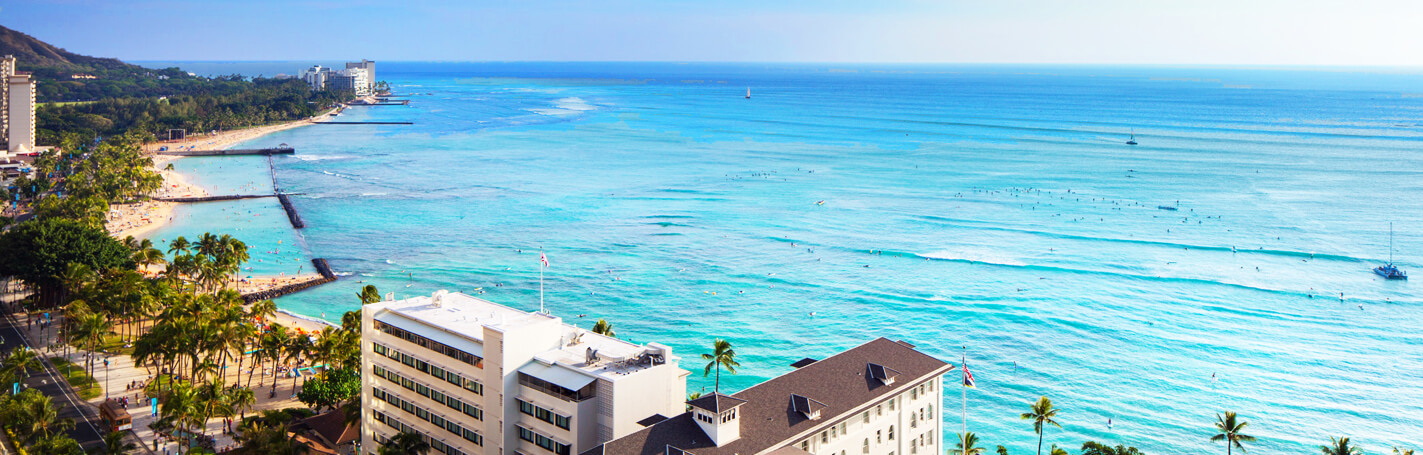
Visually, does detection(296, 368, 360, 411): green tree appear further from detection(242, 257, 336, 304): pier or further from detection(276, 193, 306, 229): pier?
detection(276, 193, 306, 229): pier

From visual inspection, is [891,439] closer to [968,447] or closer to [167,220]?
[968,447]

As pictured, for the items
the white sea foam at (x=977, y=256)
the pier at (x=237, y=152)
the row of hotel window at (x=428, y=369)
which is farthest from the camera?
the pier at (x=237, y=152)

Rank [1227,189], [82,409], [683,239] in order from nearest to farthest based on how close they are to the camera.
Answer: [82,409]
[683,239]
[1227,189]

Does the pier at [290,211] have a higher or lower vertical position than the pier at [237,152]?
lower

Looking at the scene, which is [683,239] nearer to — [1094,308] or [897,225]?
[897,225]

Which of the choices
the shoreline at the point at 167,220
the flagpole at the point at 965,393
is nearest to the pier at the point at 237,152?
the shoreline at the point at 167,220

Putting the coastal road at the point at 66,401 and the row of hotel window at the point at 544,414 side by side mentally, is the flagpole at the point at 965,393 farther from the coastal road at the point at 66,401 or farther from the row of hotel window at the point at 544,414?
the coastal road at the point at 66,401

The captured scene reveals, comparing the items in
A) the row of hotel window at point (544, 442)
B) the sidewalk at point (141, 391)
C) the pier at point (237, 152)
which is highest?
the pier at point (237, 152)

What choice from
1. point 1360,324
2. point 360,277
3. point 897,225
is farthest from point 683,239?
point 1360,324
